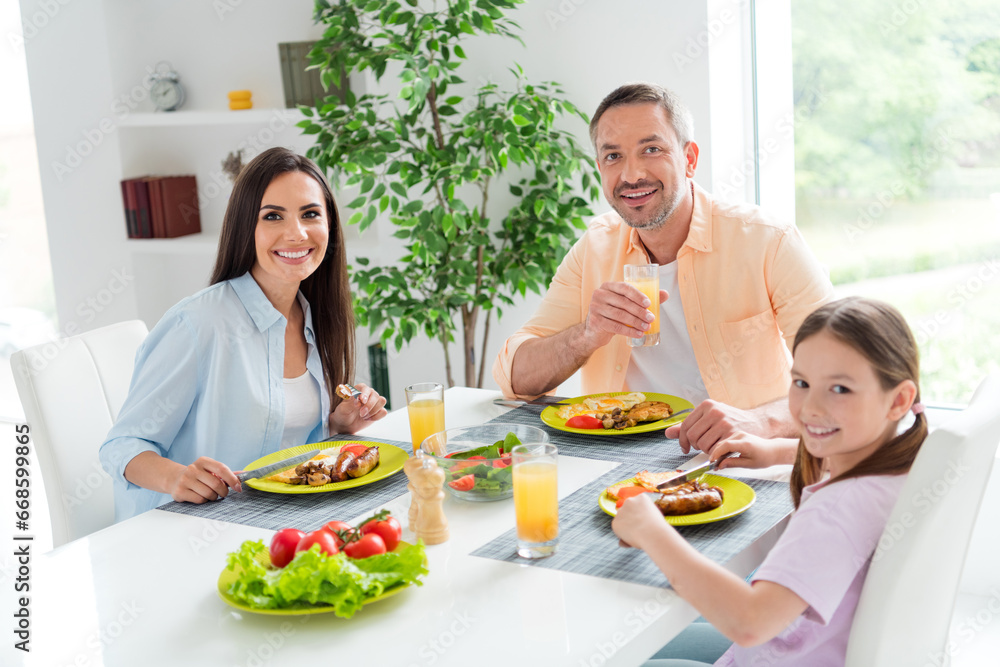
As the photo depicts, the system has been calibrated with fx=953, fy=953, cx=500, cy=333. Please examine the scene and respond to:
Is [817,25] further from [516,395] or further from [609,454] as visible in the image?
[609,454]

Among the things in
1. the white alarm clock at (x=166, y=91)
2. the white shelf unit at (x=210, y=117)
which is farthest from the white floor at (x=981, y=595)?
the white alarm clock at (x=166, y=91)

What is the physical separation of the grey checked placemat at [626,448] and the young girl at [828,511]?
0.42 metres

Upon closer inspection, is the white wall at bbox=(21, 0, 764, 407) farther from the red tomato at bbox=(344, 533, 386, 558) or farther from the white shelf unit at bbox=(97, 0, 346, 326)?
the red tomato at bbox=(344, 533, 386, 558)

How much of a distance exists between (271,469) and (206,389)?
0.97 feet

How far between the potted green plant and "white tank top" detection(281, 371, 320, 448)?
0.96m

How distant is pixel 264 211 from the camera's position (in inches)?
81.0

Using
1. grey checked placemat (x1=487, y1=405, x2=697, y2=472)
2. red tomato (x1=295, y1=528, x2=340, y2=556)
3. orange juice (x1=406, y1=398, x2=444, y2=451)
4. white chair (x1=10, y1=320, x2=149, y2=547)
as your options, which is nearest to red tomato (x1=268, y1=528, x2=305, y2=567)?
red tomato (x1=295, y1=528, x2=340, y2=556)

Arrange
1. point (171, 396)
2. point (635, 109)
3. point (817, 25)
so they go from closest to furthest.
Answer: point (171, 396) → point (635, 109) → point (817, 25)

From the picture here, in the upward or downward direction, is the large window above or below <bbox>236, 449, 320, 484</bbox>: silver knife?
Answer: above

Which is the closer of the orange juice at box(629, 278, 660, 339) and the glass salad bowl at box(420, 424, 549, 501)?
the glass salad bowl at box(420, 424, 549, 501)

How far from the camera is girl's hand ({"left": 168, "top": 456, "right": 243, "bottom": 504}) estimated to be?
163 cm

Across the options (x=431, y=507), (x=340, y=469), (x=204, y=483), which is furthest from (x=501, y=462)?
(x=204, y=483)

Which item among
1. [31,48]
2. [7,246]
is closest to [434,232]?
[31,48]

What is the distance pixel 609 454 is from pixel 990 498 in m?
1.51
